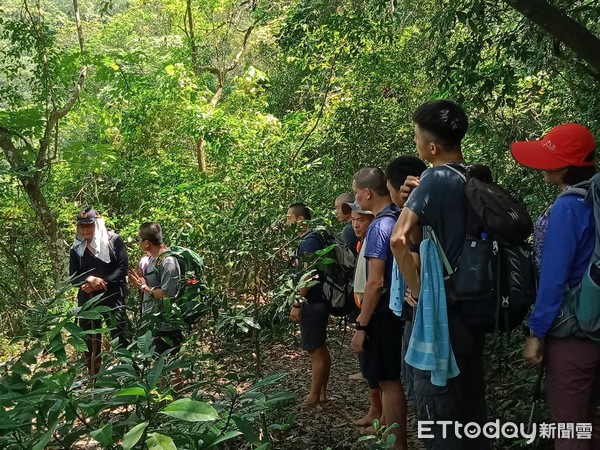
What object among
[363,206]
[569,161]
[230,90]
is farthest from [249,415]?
[230,90]

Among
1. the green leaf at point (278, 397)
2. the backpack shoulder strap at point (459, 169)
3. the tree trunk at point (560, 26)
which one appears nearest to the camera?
the green leaf at point (278, 397)

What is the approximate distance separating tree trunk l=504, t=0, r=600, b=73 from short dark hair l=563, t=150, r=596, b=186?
3.02 feet

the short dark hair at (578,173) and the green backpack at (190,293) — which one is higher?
the short dark hair at (578,173)

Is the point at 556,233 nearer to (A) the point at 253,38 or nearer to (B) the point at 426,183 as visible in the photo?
(B) the point at 426,183

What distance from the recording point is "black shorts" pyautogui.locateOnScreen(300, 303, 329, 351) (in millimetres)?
4879

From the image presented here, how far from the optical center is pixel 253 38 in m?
14.5

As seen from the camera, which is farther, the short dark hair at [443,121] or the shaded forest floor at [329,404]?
the shaded forest floor at [329,404]

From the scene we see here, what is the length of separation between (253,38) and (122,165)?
5.76 meters

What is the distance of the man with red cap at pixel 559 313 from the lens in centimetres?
247

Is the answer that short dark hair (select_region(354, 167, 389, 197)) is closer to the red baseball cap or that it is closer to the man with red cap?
the red baseball cap

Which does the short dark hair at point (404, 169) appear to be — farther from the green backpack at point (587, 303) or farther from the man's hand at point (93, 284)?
the man's hand at point (93, 284)

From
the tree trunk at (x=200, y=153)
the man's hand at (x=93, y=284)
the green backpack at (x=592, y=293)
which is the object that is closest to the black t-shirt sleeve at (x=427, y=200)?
the green backpack at (x=592, y=293)

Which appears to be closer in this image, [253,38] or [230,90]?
[230,90]

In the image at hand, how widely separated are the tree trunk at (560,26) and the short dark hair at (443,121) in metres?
0.99
